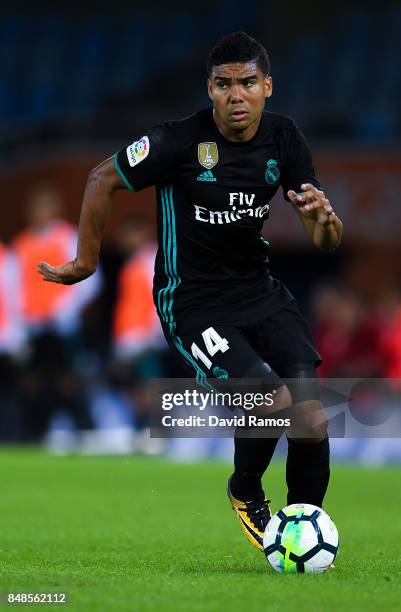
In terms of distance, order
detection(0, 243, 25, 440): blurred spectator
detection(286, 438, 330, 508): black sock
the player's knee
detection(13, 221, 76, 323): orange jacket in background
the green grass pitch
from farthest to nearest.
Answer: detection(0, 243, 25, 440): blurred spectator → detection(13, 221, 76, 323): orange jacket in background → detection(286, 438, 330, 508): black sock → the player's knee → the green grass pitch

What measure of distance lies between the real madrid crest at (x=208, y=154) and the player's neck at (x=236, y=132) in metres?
0.07

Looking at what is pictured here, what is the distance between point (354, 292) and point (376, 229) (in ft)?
3.96

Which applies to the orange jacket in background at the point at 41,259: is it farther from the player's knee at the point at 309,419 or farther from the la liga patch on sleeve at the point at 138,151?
the player's knee at the point at 309,419

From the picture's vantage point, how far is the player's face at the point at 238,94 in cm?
575

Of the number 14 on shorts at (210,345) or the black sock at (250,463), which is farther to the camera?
the black sock at (250,463)

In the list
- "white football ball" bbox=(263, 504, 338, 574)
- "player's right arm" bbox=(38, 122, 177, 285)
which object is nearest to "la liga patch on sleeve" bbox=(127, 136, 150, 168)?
"player's right arm" bbox=(38, 122, 177, 285)

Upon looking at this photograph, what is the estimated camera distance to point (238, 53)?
227 inches

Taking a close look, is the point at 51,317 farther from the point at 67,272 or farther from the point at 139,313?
the point at 67,272

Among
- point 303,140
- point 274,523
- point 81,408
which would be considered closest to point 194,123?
point 303,140

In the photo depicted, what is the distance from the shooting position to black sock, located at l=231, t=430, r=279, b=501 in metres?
6.01

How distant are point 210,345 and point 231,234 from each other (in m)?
0.50

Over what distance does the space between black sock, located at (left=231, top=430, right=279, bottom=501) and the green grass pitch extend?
310 mm

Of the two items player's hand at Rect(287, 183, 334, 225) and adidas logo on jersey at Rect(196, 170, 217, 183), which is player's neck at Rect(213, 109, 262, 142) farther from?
player's hand at Rect(287, 183, 334, 225)

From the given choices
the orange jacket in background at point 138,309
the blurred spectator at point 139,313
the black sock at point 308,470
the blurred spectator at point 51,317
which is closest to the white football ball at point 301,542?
the black sock at point 308,470
